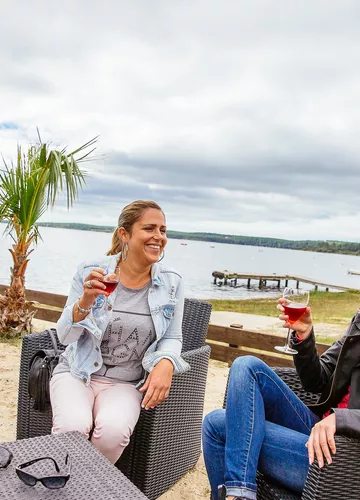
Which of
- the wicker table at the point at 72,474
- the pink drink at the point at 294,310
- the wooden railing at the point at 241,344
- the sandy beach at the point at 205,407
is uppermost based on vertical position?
the pink drink at the point at 294,310

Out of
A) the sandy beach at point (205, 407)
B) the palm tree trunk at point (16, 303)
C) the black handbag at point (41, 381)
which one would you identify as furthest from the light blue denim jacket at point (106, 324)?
the palm tree trunk at point (16, 303)

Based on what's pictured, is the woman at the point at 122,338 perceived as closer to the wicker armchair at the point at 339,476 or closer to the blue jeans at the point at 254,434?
the blue jeans at the point at 254,434

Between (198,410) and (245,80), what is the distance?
1038 centimetres

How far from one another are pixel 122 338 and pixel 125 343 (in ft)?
0.11

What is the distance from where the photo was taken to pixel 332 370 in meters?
2.24

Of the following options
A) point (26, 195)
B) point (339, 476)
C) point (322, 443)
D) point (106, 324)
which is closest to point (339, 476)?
point (339, 476)

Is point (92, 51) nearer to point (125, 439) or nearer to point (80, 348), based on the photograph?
point (80, 348)

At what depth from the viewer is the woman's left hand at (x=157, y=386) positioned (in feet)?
7.25

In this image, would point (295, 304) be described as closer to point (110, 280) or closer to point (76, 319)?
point (110, 280)

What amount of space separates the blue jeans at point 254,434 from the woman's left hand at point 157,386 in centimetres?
27

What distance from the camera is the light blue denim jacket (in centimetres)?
232

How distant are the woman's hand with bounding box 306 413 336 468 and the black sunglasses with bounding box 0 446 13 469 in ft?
3.39

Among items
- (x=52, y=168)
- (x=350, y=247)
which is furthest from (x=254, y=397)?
(x=350, y=247)

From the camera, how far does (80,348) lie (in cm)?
238
